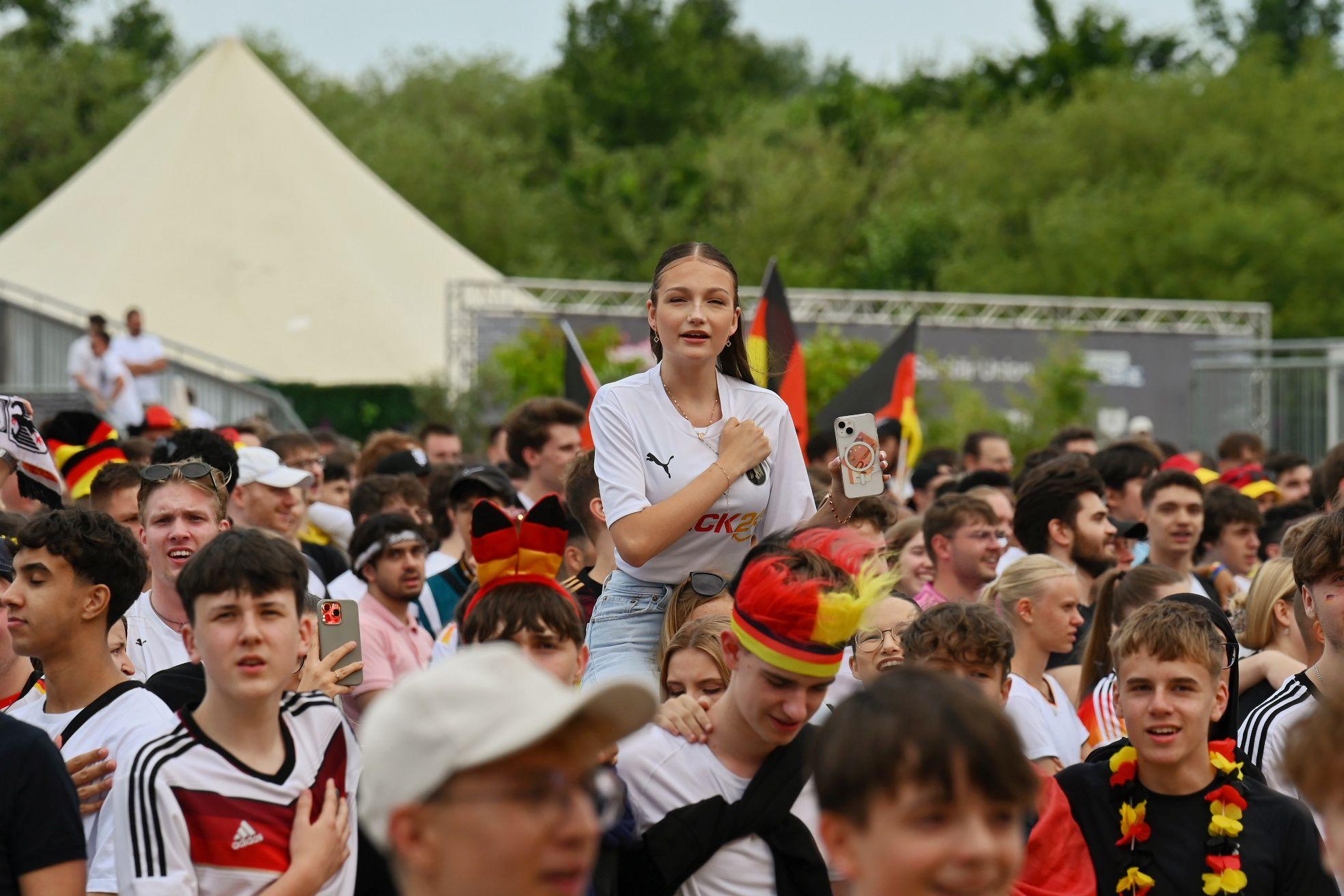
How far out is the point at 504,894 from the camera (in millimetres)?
2381

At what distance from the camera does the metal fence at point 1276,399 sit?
19594mm

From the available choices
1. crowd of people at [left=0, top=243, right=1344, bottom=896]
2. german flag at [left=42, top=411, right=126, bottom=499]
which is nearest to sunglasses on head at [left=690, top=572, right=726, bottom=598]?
crowd of people at [left=0, top=243, right=1344, bottom=896]

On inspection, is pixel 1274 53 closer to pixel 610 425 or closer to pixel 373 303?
pixel 373 303

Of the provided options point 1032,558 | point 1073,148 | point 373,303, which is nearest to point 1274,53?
point 1073,148

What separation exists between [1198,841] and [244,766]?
7.60ft

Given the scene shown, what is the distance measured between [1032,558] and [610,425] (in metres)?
2.61

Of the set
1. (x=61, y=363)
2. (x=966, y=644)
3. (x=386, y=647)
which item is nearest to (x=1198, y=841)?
(x=966, y=644)

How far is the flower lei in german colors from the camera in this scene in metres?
4.27

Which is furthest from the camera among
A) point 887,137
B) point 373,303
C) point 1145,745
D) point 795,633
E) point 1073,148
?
point 887,137

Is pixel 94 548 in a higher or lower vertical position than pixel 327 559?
higher

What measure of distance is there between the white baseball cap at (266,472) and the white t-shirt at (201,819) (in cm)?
382

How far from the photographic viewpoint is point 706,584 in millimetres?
4832

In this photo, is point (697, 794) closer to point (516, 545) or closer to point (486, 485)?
point (516, 545)

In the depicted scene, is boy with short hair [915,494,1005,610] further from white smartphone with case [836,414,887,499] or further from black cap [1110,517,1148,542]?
white smartphone with case [836,414,887,499]
